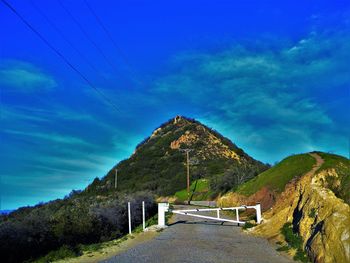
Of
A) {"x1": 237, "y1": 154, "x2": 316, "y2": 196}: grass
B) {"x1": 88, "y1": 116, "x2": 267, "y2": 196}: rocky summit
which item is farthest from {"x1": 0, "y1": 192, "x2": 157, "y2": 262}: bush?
{"x1": 88, "y1": 116, "x2": 267, "y2": 196}: rocky summit

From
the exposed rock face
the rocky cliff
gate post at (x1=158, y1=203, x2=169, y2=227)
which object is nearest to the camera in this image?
the exposed rock face

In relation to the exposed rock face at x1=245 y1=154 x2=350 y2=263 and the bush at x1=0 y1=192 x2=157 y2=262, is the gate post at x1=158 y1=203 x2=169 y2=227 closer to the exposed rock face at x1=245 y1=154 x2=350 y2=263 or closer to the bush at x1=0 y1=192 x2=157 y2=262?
the bush at x1=0 y1=192 x2=157 y2=262

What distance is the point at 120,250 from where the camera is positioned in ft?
48.6

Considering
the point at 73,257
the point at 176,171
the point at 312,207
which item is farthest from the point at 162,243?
the point at 176,171

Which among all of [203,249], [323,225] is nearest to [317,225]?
[323,225]

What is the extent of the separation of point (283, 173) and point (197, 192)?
148 ft

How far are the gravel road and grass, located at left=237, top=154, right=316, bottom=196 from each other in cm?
1508

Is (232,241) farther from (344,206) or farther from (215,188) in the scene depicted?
(215,188)

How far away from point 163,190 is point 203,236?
70934 mm

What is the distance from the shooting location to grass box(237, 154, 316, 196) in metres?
32.6

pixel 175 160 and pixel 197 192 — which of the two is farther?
pixel 175 160

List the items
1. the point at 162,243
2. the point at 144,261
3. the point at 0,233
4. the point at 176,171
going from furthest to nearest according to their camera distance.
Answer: the point at 176,171 → the point at 0,233 → the point at 162,243 → the point at 144,261

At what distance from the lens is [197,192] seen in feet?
258

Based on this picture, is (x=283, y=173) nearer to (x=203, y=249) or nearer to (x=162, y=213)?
(x=162, y=213)
